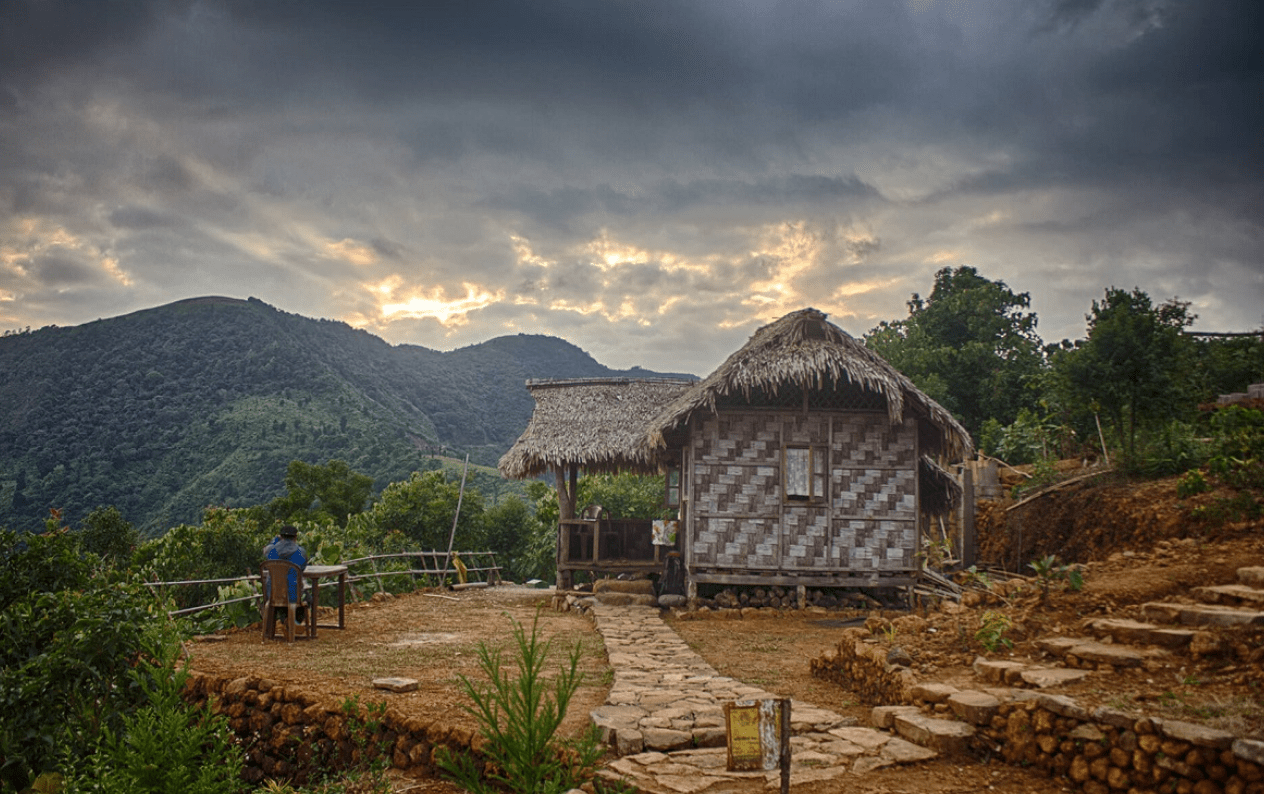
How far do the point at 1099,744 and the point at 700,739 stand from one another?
7.19ft

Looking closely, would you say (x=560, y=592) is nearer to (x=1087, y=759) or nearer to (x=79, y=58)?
(x=1087, y=759)

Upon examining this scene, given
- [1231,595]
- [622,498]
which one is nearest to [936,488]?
[1231,595]

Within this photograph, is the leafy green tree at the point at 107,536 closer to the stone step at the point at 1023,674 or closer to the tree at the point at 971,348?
the stone step at the point at 1023,674

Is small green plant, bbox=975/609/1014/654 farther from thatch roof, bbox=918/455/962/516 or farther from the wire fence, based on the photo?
the wire fence

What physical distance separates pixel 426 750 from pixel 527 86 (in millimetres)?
12612

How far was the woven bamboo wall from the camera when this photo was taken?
12070mm

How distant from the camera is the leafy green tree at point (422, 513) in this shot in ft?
70.9

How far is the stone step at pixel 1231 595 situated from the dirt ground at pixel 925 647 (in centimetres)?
30

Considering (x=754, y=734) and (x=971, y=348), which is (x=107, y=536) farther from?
(x=971, y=348)

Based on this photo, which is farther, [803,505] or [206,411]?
[206,411]

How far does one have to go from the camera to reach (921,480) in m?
14.1

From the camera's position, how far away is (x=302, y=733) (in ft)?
20.2

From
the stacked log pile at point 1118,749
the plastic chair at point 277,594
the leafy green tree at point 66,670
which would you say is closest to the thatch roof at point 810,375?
the plastic chair at point 277,594

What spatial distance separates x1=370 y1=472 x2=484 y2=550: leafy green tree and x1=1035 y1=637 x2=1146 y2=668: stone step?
17.4m
